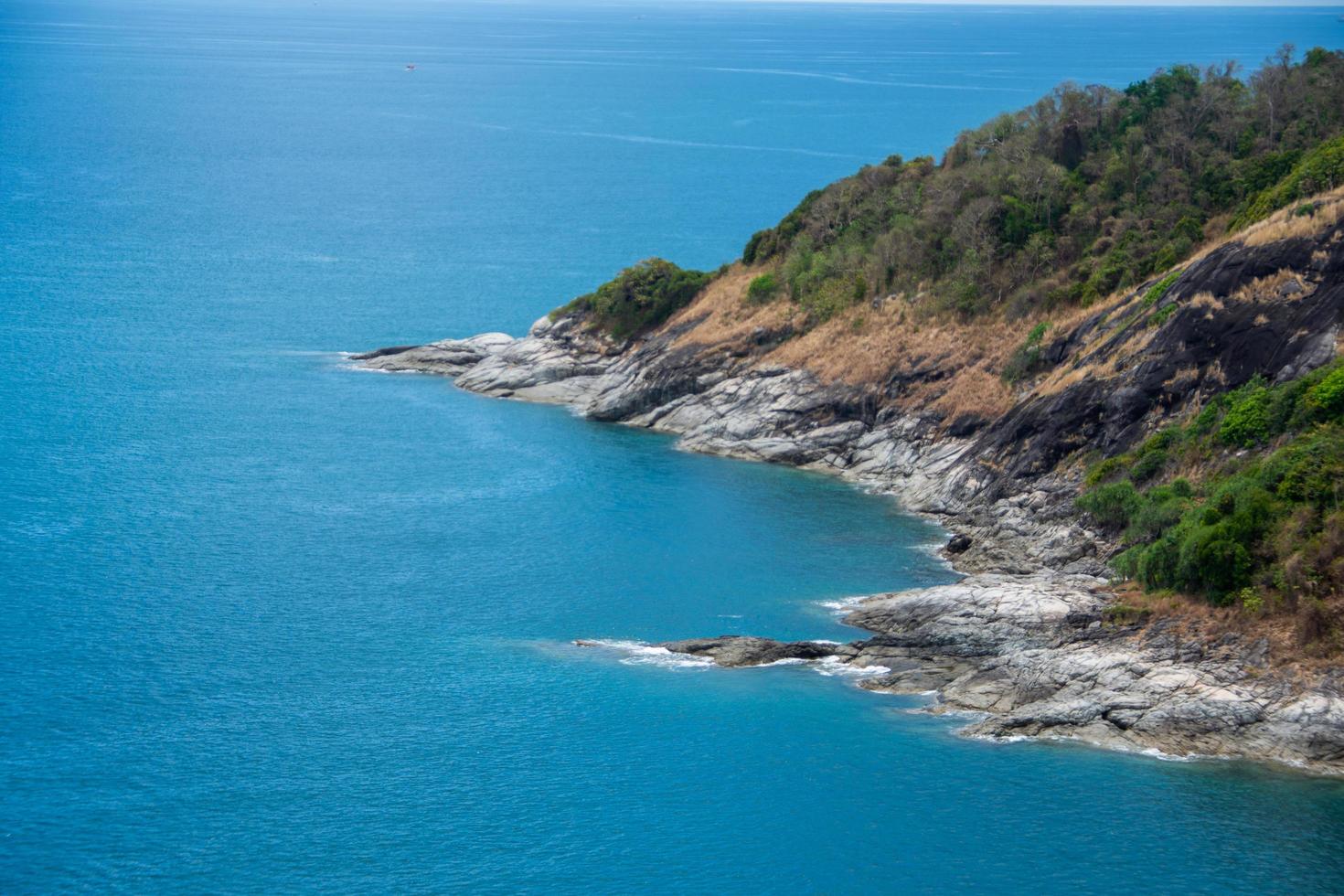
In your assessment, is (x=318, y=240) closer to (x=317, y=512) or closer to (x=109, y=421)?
(x=109, y=421)

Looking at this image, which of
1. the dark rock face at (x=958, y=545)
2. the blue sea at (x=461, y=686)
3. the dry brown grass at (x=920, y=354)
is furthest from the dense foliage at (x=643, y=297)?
the dark rock face at (x=958, y=545)

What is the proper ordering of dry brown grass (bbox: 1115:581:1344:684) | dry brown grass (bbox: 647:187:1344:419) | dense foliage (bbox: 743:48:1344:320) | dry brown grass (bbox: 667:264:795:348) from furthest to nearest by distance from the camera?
dry brown grass (bbox: 667:264:795:348) < dense foliage (bbox: 743:48:1344:320) < dry brown grass (bbox: 647:187:1344:419) < dry brown grass (bbox: 1115:581:1344:684)

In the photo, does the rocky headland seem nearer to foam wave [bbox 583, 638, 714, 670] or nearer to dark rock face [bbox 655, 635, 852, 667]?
dark rock face [bbox 655, 635, 852, 667]

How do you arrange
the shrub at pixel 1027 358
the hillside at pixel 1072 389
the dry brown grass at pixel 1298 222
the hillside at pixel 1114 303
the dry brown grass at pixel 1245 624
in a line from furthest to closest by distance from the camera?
the shrub at pixel 1027 358
the dry brown grass at pixel 1298 222
the hillside at pixel 1114 303
the hillside at pixel 1072 389
the dry brown grass at pixel 1245 624

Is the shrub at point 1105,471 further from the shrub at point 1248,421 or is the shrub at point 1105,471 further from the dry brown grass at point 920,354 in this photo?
the dry brown grass at point 920,354

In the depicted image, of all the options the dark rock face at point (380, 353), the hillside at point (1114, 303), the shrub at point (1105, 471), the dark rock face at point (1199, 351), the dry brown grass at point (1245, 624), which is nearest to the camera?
the dry brown grass at point (1245, 624)

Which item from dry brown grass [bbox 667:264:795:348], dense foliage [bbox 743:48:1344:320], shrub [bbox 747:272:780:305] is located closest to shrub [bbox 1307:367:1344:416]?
dense foliage [bbox 743:48:1344:320]

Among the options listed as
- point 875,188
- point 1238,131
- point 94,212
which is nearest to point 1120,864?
point 1238,131
